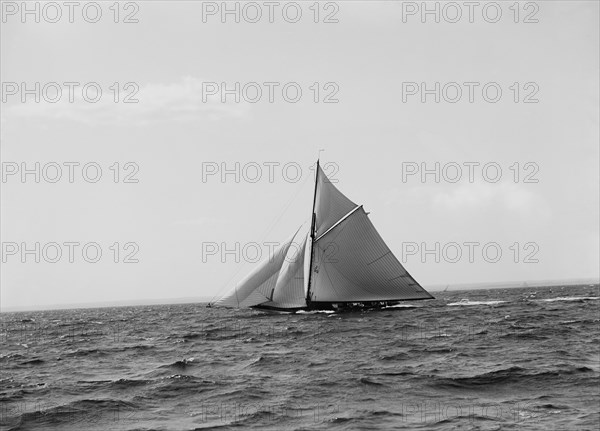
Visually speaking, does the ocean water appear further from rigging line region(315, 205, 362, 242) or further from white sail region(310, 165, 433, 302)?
rigging line region(315, 205, 362, 242)

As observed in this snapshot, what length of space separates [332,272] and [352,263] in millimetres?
2133

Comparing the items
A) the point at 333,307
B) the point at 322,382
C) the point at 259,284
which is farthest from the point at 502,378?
the point at 333,307

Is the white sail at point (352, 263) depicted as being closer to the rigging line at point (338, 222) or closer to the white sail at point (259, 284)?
the rigging line at point (338, 222)

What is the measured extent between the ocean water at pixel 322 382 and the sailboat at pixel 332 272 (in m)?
18.9

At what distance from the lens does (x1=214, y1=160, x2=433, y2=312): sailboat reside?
58.3 meters

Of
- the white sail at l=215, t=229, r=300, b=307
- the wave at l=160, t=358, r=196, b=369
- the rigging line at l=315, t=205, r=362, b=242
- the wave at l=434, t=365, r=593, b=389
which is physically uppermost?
the rigging line at l=315, t=205, r=362, b=242

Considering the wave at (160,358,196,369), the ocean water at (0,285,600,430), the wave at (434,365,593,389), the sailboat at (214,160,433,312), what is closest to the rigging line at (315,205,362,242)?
the sailboat at (214,160,433,312)

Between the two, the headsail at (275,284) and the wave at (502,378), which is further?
the headsail at (275,284)

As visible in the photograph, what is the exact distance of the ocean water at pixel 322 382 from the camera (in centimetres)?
1738

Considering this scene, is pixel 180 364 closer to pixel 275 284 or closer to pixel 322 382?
pixel 322 382

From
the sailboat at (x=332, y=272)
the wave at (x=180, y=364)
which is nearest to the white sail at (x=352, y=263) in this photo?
the sailboat at (x=332, y=272)

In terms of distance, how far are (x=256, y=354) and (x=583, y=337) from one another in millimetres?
15703

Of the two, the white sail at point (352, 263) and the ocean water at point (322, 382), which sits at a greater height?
the white sail at point (352, 263)

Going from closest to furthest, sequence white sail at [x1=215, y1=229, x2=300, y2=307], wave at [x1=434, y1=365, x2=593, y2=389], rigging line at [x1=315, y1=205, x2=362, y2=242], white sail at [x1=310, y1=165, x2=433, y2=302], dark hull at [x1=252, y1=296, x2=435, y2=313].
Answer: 1. wave at [x1=434, y1=365, x2=593, y2=389]
2. white sail at [x1=215, y1=229, x2=300, y2=307]
3. white sail at [x1=310, y1=165, x2=433, y2=302]
4. dark hull at [x1=252, y1=296, x2=435, y2=313]
5. rigging line at [x1=315, y1=205, x2=362, y2=242]
